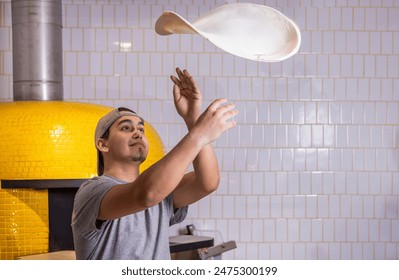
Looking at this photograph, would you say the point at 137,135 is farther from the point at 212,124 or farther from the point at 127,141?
the point at 212,124

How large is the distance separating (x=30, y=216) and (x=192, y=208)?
1066mm

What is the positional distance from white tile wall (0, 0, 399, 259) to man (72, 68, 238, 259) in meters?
1.76

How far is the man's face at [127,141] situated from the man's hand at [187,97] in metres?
0.11

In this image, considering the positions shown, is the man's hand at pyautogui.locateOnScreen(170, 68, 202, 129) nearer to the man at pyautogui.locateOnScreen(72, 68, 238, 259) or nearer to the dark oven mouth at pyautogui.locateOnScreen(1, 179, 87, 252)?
the man at pyautogui.locateOnScreen(72, 68, 238, 259)

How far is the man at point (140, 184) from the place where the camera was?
1395mm

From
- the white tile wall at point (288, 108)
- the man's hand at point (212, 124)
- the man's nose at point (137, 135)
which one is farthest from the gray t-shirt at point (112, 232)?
the white tile wall at point (288, 108)

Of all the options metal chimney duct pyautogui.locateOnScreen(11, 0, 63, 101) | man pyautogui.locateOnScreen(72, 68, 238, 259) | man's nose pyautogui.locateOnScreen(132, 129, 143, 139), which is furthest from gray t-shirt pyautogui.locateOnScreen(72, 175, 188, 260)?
metal chimney duct pyautogui.locateOnScreen(11, 0, 63, 101)

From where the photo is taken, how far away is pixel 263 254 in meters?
3.49

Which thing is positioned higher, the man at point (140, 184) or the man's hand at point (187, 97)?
the man's hand at point (187, 97)

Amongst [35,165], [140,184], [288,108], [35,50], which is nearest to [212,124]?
[140,184]

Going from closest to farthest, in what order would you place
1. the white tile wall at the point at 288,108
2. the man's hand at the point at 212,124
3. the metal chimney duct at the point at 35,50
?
the man's hand at the point at 212,124
the metal chimney duct at the point at 35,50
the white tile wall at the point at 288,108

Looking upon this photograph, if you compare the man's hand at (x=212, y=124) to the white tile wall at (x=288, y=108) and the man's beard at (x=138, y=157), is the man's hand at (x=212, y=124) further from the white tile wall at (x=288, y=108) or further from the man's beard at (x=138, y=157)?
the white tile wall at (x=288, y=108)
